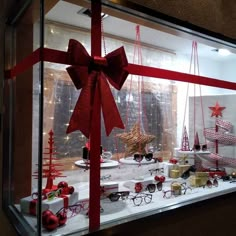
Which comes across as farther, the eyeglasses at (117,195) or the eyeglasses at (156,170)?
the eyeglasses at (156,170)

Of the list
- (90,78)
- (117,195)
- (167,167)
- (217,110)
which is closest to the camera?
(90,78)

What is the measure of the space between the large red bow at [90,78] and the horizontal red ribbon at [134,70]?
34 mm

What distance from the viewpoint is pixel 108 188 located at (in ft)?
3.14

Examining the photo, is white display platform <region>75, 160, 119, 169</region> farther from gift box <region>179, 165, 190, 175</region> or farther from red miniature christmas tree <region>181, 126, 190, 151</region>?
red miniature christmas tree <region>181, 126, 190, 151</region>

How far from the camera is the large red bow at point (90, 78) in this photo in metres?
0.73

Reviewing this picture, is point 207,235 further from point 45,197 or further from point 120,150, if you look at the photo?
point 45,197

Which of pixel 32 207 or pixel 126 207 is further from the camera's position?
pixel 126 207

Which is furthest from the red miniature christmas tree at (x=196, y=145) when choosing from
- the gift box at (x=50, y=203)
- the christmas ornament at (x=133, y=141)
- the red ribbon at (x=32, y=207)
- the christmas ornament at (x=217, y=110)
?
the red ribbon at (x=32, y=207)

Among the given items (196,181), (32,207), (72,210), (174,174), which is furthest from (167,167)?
(32,207)

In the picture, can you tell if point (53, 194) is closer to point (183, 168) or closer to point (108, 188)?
point (108, 188)

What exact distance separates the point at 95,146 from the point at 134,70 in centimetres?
28

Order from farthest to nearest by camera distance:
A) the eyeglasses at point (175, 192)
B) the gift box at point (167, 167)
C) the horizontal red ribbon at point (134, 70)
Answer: the gift box at point (167, 167) → the eyeglasses at point (175, 192) → the horizontal red ribbon at point (134, 70)

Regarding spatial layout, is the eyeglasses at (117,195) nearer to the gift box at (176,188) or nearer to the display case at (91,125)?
the display case at (91,125)

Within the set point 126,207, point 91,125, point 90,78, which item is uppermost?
point 90,78
